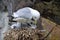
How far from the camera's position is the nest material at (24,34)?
1.91 meters

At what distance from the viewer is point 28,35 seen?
6.34ft

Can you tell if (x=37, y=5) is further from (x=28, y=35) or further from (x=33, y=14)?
(x=28, y=35)

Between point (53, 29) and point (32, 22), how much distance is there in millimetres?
279

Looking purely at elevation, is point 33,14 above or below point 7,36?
above

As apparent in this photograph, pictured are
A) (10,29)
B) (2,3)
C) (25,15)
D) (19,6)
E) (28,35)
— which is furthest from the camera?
(2,3)

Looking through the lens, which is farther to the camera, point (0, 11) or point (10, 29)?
point (0, 11)

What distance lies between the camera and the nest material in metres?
1.91

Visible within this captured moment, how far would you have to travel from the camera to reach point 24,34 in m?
1.93

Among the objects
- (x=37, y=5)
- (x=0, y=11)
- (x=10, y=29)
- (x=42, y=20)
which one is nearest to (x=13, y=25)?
(x=10, y=29)

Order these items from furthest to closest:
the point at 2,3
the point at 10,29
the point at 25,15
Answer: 1. the point at 2,3
2. the point at 25,15
3. the point at 10,29

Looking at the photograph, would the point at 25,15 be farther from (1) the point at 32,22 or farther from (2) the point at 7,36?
(2) the point at 7,36

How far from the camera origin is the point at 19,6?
265 centimetres

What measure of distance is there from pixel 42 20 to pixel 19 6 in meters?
0.46

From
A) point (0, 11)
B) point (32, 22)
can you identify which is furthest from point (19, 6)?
point (32, 22)
